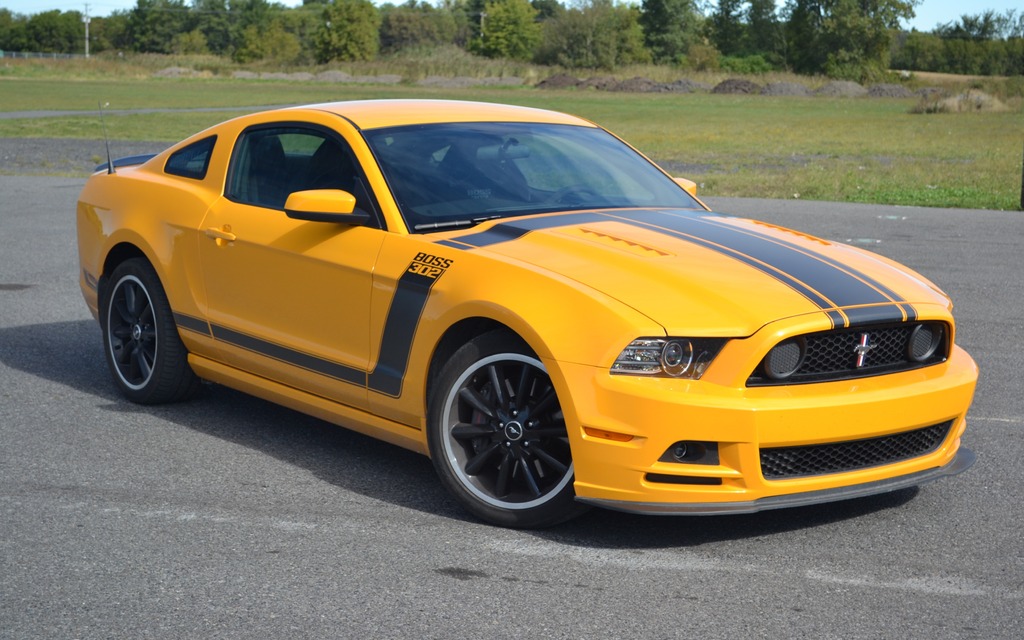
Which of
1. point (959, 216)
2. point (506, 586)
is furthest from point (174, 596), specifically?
point (959, 216)

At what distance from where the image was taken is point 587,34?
4326 inches

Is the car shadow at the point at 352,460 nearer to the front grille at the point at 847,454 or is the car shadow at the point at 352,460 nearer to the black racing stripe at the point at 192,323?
the front grille at the point at 847,454

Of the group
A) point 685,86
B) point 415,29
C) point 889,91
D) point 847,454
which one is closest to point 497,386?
point 847,454

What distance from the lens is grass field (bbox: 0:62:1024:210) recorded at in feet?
64.7

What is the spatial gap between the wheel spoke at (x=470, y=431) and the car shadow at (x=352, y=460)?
30 cm

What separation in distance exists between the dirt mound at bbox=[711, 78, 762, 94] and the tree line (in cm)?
2578

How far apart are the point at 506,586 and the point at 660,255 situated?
4.36 feet

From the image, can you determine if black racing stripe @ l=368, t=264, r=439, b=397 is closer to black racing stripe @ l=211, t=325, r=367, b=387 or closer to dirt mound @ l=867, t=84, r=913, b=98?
black racing stripe @ l=211, t=325, r=367, b=387

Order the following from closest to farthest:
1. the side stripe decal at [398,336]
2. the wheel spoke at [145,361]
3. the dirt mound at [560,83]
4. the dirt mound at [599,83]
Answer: the side stripe decal at [398,336]
the wheel spoke at [145,361]
the dirt mound at [599,83]
the dirt mound at [560,83]

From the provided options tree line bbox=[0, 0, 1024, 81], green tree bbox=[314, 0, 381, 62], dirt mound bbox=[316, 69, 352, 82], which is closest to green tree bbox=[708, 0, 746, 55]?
tree line bbox=[0, 0, 1024, 81]

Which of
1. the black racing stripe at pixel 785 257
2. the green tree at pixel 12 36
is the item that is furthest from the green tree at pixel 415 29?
the black racing stripe at pixel 785 257

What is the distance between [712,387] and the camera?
13.3 feet

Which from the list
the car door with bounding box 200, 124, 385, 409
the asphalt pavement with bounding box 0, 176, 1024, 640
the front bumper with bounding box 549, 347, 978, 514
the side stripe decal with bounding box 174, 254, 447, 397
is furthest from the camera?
the car door with bounding box 200, 124, 385, 409

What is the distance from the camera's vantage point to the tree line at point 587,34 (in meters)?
104
